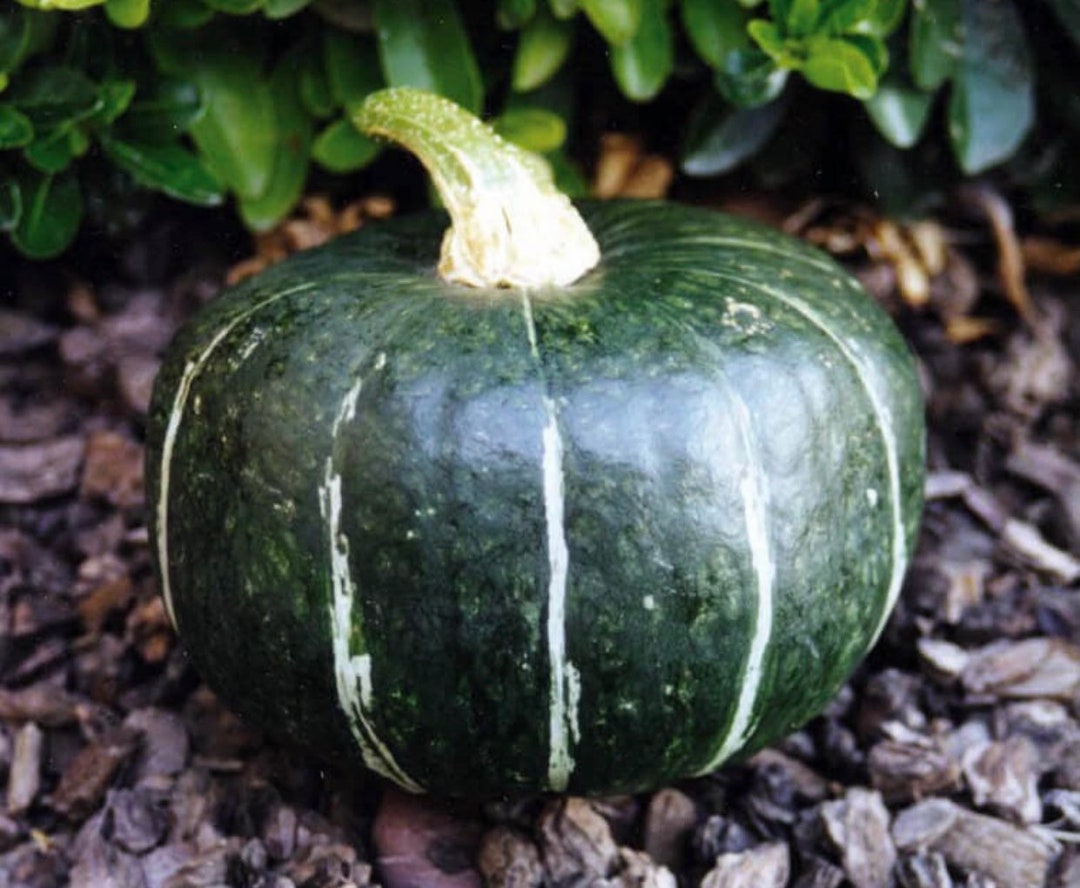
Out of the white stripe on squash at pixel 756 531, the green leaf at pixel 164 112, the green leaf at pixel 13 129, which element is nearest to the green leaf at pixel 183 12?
the green leaf at pixel 164 112

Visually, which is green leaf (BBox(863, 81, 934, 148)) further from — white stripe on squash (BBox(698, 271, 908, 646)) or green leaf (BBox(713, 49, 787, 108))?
white stripe on squash (BBox(698, 271, 908, 646))

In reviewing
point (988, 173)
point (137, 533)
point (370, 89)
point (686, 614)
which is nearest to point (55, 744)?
point (137, 533)

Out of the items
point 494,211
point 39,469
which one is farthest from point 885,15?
point 39,469

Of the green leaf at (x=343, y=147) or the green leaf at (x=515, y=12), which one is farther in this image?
the green leaf at (x=343, y=147)

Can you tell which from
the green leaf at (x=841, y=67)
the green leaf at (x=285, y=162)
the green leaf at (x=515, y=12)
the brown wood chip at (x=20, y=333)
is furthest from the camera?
the brown wood chip at (x=20, y=333)

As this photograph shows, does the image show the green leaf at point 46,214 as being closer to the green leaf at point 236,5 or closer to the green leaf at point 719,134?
the green leaf at point 236,5

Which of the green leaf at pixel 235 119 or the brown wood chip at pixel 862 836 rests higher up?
the green leaf at pixel 235 119
